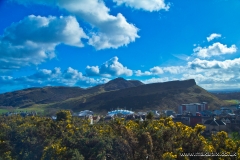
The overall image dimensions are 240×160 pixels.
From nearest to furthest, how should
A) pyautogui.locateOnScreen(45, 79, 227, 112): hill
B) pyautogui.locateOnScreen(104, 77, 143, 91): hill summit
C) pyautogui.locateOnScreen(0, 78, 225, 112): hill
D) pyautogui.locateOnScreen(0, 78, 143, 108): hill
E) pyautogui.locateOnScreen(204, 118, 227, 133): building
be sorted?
pyautogui.locateOnScreen(204, 118, 227, 133): building
pyautogui.locateOnScreen(45, 79, 227, 112): hill
pyautogui.locateOnScreen(0, 78, 225, 112): hill
pyautogui.locateOnScreen(0, 78, 143, 108): hill
pyautogui.locateOnScreen(104, 77, 143, 91): hill summit

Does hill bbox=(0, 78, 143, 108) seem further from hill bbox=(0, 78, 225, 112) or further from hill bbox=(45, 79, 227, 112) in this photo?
hill bbox=(45, 79, 227, 112)

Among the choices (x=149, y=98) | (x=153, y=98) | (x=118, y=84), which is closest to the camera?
(x=153, y=98)

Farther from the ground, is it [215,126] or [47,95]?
[47,95]

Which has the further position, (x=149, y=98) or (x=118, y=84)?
(x=118, y=84)

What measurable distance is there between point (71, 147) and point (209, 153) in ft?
18.5

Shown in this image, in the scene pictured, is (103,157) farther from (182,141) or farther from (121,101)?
(121,101)

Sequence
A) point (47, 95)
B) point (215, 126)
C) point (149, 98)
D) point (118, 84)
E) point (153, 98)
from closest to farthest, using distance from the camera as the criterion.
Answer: point (215, 126) → point (153, 98) → point (149, 98) → point (47, 95) → point (118, 84)

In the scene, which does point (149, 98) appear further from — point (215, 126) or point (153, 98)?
point (215, 126)

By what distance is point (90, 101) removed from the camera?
80.6 meters

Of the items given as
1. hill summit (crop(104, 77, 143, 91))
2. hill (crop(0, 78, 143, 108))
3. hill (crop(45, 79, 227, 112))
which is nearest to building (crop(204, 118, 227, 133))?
hill (crop(45, 79, 227, 112))

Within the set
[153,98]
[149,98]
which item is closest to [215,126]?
[153,98]

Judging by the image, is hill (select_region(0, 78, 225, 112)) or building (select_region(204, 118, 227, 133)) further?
hill (select_region(0, 78, 225, 112))

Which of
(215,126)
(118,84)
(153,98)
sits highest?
(118,84)

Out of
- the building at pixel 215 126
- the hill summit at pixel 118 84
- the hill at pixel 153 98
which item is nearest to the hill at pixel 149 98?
the hill at pixel 153 98
